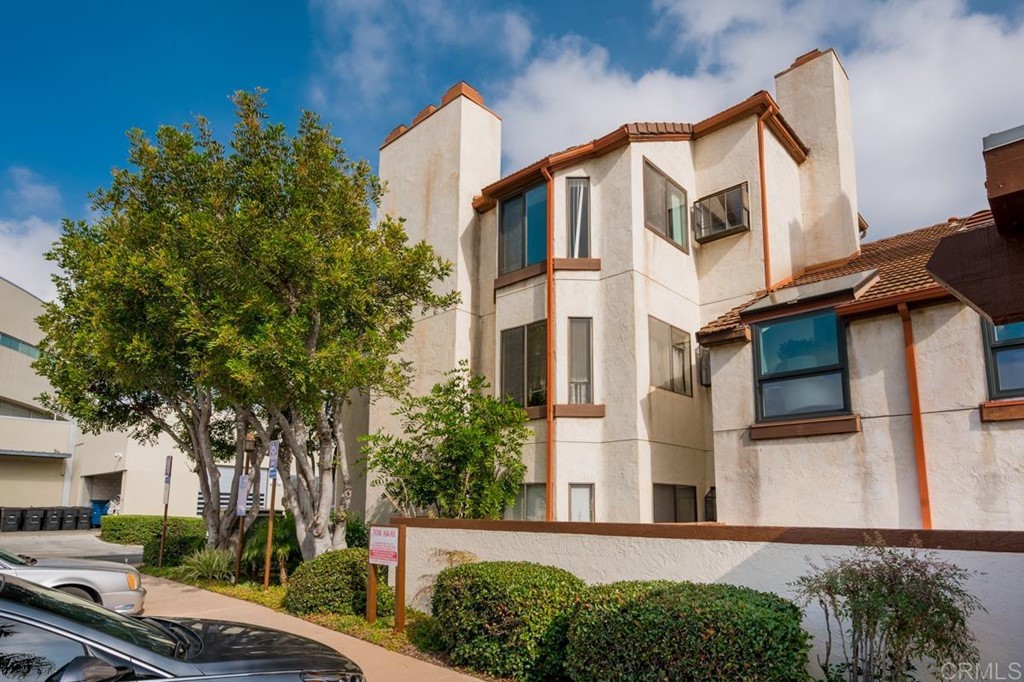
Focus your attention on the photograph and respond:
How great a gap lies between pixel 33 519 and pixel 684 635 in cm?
3919

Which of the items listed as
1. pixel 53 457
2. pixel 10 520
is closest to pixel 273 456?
pixel 10 520

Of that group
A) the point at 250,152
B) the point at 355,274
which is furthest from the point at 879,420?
the point at 250,152

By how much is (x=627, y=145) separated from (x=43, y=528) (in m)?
36.0

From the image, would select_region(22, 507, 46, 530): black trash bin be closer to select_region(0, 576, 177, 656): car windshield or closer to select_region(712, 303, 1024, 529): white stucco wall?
select_region(712, 303, 1024, 529): white stucco wall

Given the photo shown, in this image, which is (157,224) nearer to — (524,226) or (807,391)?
(524,226)

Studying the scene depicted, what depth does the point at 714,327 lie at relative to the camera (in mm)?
12133

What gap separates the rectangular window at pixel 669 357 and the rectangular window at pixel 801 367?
2.55m

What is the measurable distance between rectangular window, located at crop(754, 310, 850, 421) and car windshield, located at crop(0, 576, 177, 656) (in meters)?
8.85

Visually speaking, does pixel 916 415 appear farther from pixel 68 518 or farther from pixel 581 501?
pixel 68 518

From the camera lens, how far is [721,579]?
729cm

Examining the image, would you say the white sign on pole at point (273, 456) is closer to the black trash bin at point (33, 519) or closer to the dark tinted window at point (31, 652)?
the dark tinted window at point (31, 652)

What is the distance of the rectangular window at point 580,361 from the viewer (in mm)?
13766

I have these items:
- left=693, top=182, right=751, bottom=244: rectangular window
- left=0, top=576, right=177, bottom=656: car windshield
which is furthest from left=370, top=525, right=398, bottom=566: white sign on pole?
left=693, top=182, right=751, bottom=244: rectangular window

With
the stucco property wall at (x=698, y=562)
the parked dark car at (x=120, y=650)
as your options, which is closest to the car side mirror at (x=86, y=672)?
the parked dark car at (x=120, y=650)
